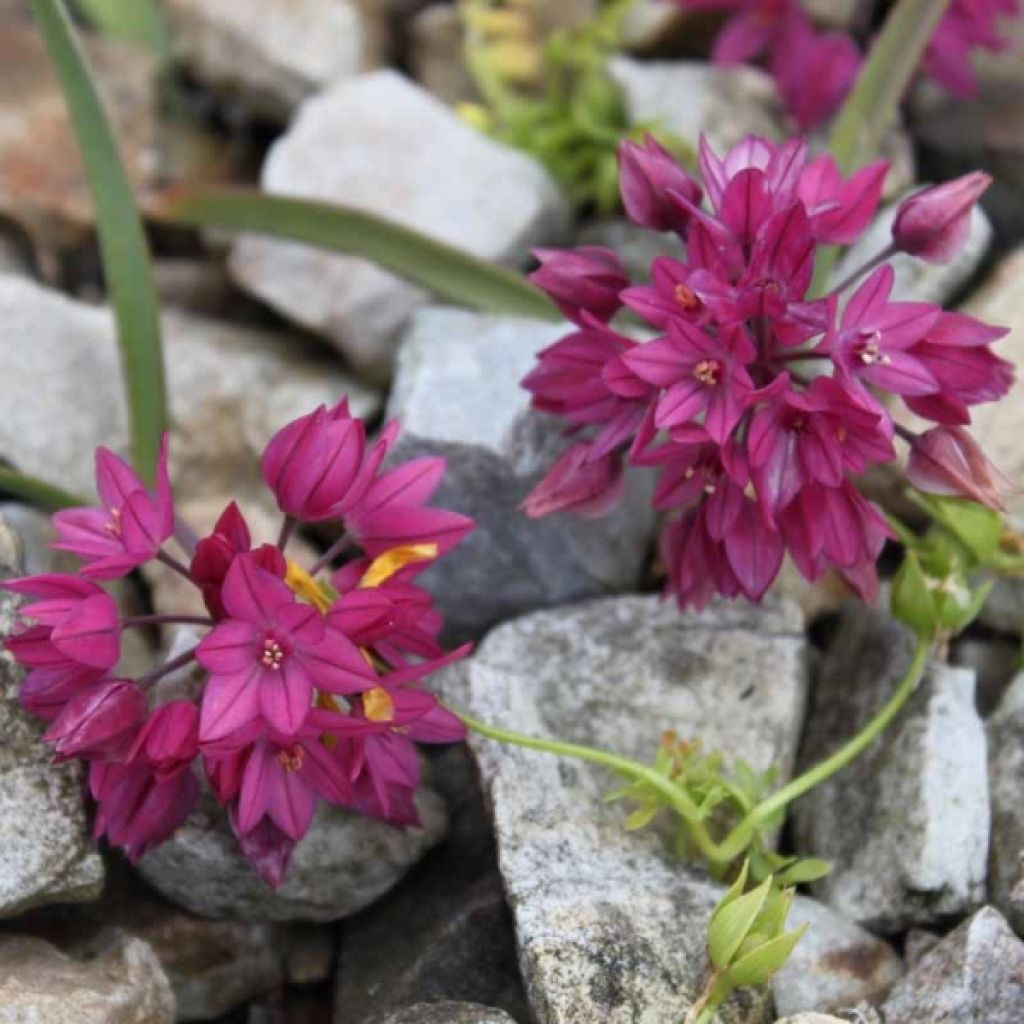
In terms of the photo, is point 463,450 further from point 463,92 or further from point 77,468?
point 463,92

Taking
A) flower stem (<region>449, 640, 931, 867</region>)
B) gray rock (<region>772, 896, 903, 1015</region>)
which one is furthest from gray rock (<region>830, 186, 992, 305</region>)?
gray rock (<region>772, 896, 903, 1015</region>)

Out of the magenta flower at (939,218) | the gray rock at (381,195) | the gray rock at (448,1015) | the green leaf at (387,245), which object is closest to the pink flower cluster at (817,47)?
the gray rock at (381,195)

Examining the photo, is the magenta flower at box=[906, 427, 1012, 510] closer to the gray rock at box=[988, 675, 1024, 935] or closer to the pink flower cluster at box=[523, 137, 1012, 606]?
the pink flower cluster at box=[523, 137, 1012, 606]

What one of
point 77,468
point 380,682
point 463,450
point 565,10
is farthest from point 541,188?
point 380,682

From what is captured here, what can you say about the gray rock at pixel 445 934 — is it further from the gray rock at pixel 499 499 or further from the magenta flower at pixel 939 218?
the magenta flower at pixel 939 218

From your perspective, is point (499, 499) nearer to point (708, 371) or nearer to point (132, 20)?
point (708, 371)

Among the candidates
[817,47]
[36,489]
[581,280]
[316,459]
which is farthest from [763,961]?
[817,47]
